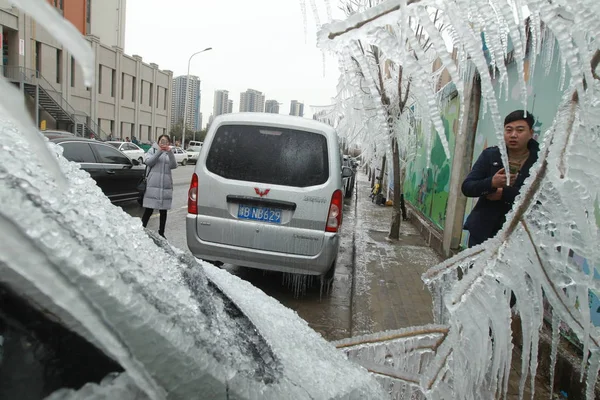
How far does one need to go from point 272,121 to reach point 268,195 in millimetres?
853

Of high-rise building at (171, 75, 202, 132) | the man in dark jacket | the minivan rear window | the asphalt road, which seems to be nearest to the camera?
the man in dark jacket

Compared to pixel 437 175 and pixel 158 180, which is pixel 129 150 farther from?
pixel 437 175

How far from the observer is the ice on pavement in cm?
76

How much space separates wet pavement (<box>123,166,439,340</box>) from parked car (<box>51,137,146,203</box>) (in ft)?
2.11

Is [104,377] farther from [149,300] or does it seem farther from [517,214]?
[517,214]

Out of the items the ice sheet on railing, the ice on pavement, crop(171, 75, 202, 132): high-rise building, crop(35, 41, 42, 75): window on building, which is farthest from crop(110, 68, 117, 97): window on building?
the ice sheet on railing

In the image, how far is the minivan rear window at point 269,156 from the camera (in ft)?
14.8

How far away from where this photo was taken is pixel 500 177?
102 inches

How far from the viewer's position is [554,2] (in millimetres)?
759

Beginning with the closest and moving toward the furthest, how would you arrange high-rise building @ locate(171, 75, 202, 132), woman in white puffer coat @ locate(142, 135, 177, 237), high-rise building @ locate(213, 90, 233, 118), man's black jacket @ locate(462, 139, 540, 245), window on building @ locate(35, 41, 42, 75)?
man's black jacket @ locate(462, 139, 540, 245) → woman in white puffer coat @ locate(142, 135, 177, 237) → window on building @ locate(35, 41, 42, 75) → high-rise building @ locate(213, 90, 233, 118) → high-rise building @ locate(171, 75, 202, 132)

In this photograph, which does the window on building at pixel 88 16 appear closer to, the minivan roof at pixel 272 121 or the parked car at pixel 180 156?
the parked car at pixel 180 156

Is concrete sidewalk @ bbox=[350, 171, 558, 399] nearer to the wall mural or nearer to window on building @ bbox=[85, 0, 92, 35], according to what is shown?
the wall mural

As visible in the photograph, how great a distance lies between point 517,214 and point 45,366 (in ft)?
3.42

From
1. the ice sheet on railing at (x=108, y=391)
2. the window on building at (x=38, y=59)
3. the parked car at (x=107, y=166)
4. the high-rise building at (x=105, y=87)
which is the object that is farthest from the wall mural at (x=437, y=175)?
the window on building at (x=38, y=59)
